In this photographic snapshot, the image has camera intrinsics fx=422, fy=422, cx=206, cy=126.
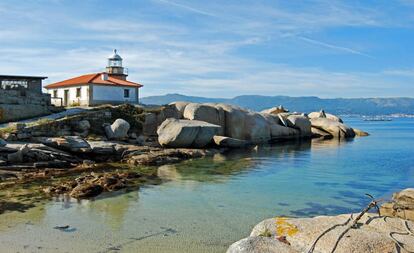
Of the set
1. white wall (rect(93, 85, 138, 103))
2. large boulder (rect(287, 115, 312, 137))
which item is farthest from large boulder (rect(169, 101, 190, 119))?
large boulder (rect(287, 115, 312, 137))

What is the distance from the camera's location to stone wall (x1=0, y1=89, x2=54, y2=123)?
33.7m

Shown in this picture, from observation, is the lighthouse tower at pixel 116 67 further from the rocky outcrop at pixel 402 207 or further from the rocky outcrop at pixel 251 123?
the rocky outcrop at pixel 402 207

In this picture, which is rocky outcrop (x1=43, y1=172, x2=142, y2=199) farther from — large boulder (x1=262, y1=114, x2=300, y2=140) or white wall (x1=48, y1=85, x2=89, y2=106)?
large boulder (x1=262, y1=114, x2=300, y2=140)

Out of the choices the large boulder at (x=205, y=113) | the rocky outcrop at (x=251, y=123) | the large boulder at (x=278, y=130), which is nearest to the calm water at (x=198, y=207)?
the rocky outcrop at (x=251, y=123)

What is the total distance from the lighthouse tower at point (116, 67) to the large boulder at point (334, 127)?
89.9 feet

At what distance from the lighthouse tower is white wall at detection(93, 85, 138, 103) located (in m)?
7.25

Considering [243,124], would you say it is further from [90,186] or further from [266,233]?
[266,233]

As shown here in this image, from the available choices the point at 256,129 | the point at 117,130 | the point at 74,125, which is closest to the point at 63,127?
the point at 74,125

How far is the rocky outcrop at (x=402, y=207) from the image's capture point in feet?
44.2

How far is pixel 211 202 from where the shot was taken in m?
17.3

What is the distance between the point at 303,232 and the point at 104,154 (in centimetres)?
2307

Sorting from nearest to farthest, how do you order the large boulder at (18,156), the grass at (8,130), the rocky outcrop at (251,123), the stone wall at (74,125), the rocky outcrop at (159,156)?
the large boulder at (18,156), the rocky outcrop at (159,156), the grass at (8,130), the stone wall at (74,125), the rocky outcrop at (251,123)

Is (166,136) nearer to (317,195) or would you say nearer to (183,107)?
(183,107)

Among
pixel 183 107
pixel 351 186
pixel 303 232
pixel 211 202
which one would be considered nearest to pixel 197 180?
pixel 211 202
